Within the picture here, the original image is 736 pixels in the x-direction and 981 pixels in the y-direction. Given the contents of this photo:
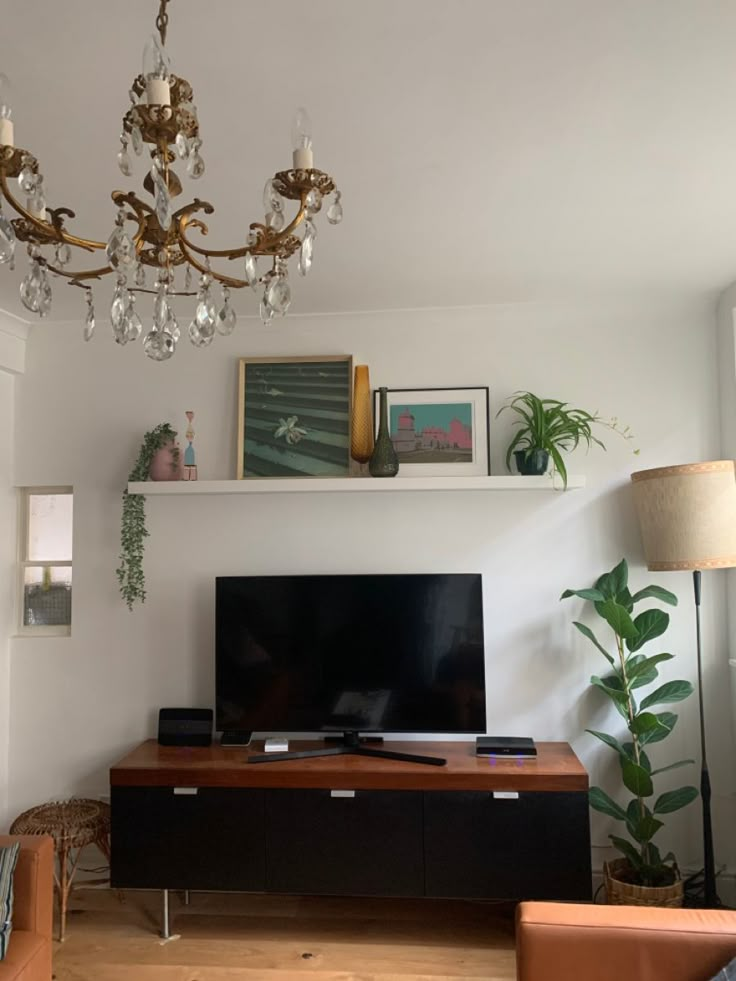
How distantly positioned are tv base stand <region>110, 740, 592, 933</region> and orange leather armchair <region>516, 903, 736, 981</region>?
125cm

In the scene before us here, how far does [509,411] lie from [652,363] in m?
0.68

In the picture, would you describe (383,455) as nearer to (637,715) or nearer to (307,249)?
(637,715)

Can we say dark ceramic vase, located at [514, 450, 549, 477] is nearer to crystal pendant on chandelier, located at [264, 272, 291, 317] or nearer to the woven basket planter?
the woven basket planter

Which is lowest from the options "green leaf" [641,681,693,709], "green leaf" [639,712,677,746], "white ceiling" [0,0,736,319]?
"green leaf" [639,712,677,746]

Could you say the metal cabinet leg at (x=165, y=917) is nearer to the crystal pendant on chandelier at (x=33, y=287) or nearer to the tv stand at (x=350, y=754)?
the tv stand at (x=350, y=754)

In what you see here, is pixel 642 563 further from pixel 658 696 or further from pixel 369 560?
pixel 369 560

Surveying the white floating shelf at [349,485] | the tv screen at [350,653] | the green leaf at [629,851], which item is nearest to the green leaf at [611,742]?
the green leaf at [629,851]

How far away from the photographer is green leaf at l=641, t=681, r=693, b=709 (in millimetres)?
3270

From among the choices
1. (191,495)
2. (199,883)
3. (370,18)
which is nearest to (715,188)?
(370,18)

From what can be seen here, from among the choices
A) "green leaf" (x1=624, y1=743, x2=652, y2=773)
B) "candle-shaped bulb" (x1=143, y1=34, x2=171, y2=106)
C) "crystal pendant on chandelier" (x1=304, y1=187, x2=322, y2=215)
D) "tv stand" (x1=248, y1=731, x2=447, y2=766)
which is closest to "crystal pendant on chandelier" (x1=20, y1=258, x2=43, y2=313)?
"candle-shaped bulb" (x1=143, y1=34, x2=171, y2=106)

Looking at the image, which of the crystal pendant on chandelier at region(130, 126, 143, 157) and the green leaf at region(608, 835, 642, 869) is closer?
the crystal pendant on chandelier at region(130, 126, 143, 157)

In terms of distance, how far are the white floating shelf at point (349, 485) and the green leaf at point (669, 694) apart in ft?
3.02

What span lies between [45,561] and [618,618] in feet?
8.91

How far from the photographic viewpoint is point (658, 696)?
3.27 metres
